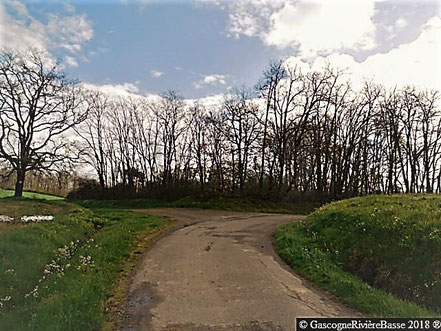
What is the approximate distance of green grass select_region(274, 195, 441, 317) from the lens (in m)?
6.56

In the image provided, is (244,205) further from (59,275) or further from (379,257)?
(59,275)

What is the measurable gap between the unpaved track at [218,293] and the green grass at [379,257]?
588 mm

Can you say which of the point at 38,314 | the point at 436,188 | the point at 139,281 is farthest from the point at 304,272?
the point at 436,188

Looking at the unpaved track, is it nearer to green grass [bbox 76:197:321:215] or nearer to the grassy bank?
the grassy bank

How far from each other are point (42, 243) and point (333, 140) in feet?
120

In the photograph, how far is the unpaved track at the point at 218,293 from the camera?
211 inches

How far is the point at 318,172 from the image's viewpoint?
1543 inches

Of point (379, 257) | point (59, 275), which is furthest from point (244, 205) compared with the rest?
point (59, 275)

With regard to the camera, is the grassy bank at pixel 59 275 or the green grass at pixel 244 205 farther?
the green grass at pixel 244 205

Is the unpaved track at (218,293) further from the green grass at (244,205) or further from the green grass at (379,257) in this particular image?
the green grass at (244,205)

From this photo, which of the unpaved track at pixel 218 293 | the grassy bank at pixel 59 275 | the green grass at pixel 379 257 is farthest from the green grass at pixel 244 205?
the unpaved track at pixel 218 293

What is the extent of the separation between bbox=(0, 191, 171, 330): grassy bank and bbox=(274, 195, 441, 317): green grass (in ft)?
15.1

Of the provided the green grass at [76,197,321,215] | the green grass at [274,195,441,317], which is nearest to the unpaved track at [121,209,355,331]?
the green grass at [274,195,441,317]

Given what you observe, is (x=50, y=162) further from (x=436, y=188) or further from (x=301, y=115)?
(x=436, y=188)
